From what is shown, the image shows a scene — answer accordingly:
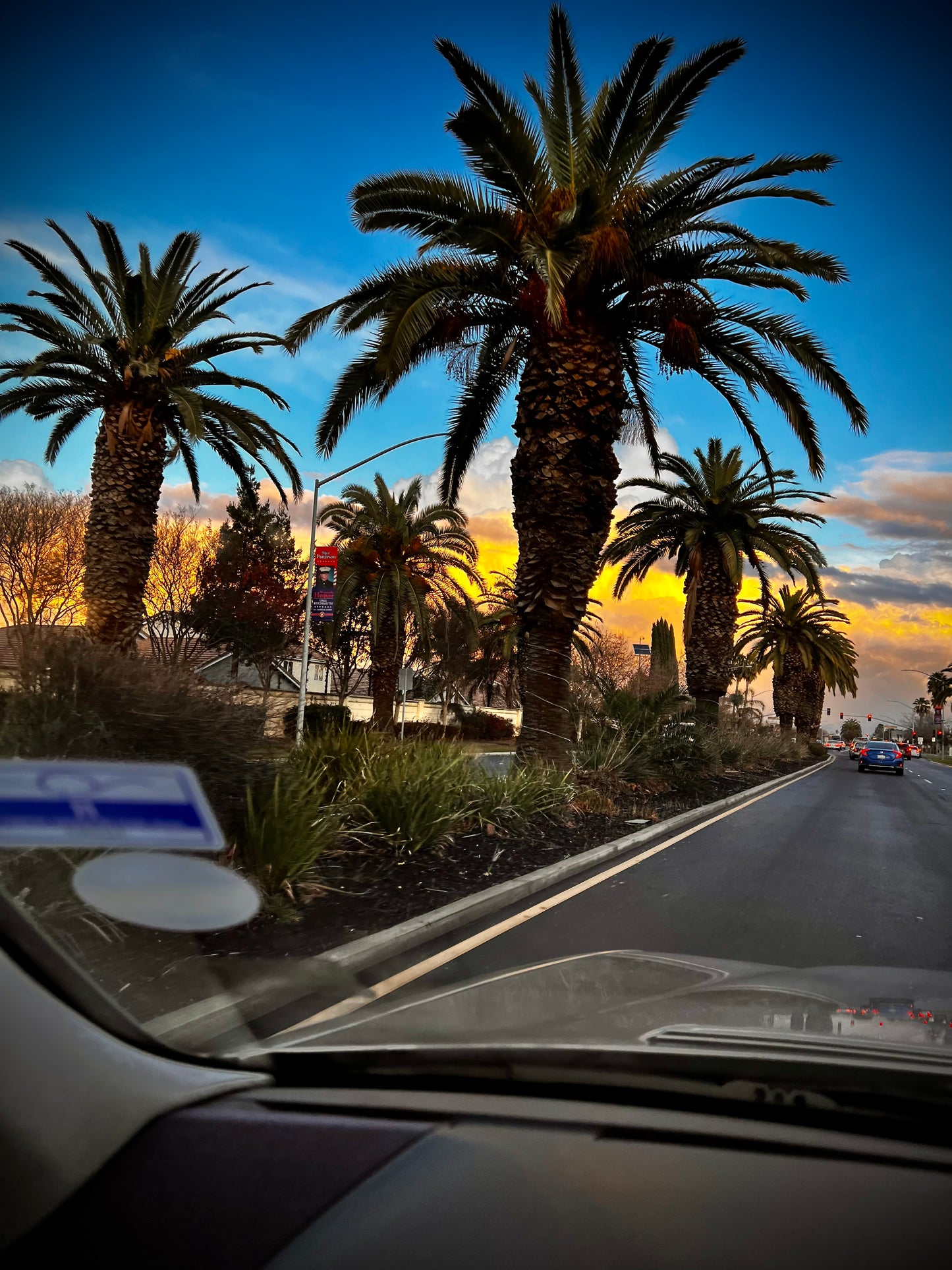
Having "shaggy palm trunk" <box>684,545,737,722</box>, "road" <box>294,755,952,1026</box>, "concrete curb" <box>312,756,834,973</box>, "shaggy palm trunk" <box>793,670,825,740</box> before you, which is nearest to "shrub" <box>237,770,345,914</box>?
"concrete curb" <box>312,756,834,973</box>

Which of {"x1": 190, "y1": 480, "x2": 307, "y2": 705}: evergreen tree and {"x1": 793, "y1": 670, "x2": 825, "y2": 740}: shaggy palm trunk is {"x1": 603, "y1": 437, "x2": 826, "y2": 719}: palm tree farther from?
{"x1": 793, "y1": 670, "x2": 825, "y2": 740}: shaggy palm trunk

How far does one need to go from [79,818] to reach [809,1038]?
111 inches

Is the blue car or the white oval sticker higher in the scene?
the white oval sticker

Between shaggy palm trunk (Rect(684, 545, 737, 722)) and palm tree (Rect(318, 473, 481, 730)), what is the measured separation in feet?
27.5

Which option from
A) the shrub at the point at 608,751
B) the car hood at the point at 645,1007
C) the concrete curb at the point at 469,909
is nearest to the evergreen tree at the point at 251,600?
the shrub at the point at 608,751

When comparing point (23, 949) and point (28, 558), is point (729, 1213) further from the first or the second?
point (28, 558)

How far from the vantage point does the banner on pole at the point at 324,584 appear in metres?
22.4

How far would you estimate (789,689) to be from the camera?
49719 mm

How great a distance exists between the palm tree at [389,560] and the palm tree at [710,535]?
21.6ft

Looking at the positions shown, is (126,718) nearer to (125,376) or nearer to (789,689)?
(125,376)

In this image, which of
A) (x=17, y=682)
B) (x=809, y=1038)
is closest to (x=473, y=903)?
(x=17, y=682)

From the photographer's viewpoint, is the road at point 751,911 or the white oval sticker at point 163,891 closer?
the white oval sticker at point 163,891

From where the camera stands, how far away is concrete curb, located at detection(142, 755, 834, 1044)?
3.99 m

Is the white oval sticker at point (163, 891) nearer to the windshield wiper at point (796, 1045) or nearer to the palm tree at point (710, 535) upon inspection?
the windshield wiper at point (796, 1045)
